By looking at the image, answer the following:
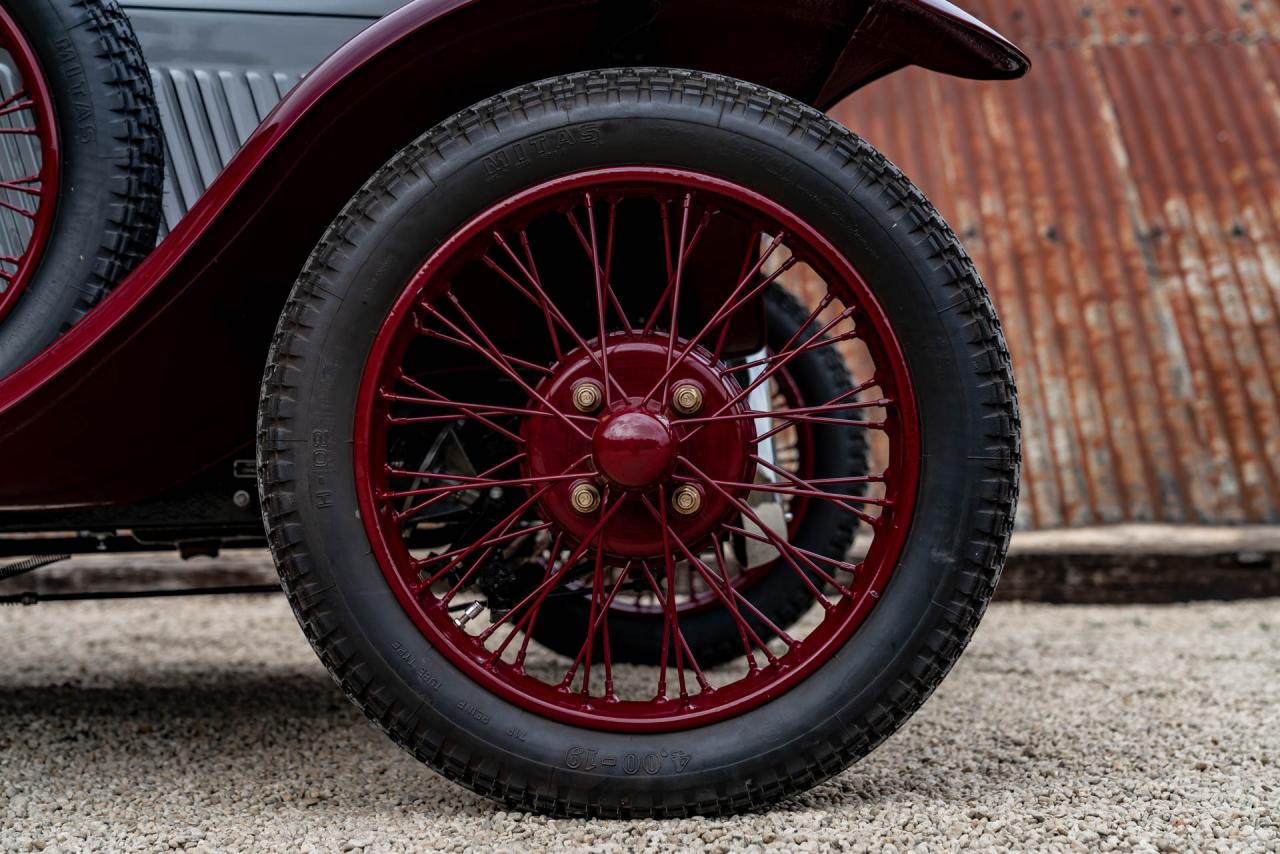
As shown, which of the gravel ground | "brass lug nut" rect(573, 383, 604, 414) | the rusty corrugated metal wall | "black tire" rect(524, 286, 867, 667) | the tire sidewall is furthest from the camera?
the rusty corrugated metal wall

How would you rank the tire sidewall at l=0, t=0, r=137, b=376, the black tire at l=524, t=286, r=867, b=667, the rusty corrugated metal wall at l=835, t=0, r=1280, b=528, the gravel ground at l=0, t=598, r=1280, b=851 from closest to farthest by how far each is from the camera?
the gravel ground at l=0, t=598, r=1280, b=851 < the tire sidewall at l=0, t=0, r=137, b=376 < the black tire at l=524, t=286, r=867, b=667 < the rusty corrugated metal wall at l=835, t=0, r=1280, b=528

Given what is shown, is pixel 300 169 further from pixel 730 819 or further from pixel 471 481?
pixel 730 819

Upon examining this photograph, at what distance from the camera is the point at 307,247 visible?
5.40ft

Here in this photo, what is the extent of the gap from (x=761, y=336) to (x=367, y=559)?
104 centimetres

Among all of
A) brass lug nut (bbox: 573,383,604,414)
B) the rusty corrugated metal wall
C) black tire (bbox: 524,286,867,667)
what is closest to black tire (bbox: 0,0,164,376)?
brass lug nut (bbox: 573,383,604,414)

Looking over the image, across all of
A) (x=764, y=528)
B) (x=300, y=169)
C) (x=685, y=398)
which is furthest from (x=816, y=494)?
(x=300, y=169)

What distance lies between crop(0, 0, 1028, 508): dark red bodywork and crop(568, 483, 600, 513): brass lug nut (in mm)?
568

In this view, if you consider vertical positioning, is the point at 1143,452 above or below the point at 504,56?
below

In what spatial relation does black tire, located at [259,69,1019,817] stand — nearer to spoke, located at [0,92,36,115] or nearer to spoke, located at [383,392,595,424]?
spoke, located at [383,392,595,424]

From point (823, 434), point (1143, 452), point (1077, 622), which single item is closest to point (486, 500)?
point (823, 434)

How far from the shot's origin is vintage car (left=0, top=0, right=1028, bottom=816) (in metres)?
1.46

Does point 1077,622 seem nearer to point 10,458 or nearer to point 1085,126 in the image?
point 1085,126

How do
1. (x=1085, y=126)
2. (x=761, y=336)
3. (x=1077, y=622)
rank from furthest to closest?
(x=1085, y=126) → (x=1077, y=622) → (x=761, y=336)

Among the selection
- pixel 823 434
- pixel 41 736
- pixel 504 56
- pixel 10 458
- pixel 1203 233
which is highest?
pixel 1203 233
